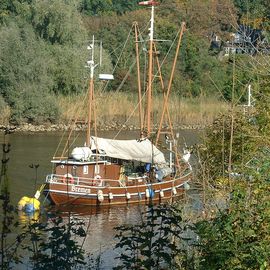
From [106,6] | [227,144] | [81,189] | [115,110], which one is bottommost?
[115,110]

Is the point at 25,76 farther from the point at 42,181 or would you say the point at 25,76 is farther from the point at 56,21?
the point at 42,181

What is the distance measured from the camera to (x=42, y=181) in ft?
81.4

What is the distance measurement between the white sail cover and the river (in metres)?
1.60

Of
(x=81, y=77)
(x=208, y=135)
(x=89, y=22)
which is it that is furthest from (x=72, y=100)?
(x=208, y=135)

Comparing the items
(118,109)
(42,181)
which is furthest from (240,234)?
(118,109)

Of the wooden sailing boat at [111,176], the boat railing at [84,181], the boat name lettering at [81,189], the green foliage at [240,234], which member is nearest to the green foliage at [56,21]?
the wooden sailing boat at [111,176]

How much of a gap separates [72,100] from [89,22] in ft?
47.1

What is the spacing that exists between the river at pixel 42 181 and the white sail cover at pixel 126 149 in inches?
63.1

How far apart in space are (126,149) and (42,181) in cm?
310

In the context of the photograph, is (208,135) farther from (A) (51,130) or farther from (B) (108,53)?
(B) (108,53)

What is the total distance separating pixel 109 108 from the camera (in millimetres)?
48344

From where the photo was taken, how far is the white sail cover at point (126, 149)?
23.2 metres

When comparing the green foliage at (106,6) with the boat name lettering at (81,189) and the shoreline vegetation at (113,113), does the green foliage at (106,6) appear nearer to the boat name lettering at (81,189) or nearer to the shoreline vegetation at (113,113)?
the shoreline vegetation at (113,113)

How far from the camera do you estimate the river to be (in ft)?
50.8
